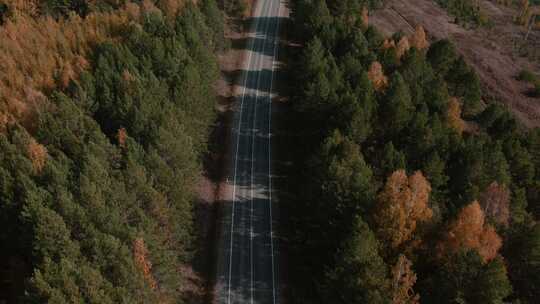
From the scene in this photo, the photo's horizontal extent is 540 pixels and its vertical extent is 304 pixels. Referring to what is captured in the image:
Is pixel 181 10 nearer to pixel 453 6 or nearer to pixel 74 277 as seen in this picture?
pixel 74 277

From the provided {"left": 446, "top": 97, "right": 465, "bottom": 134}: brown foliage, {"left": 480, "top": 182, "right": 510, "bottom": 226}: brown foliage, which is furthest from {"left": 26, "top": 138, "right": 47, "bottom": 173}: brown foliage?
{"left": 446, "top": 97, "right": 465, "bottom": 134}: brown foliage

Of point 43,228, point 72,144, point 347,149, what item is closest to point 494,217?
point 347,149

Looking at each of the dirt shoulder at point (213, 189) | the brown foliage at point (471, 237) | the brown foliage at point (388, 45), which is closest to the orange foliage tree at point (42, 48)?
the dirt shoulder at point (213, 189)

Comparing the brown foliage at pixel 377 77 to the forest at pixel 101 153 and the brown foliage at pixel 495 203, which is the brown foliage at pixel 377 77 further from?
the forest at pixel 101 153

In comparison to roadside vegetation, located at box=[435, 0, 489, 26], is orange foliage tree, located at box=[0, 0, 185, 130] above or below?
below

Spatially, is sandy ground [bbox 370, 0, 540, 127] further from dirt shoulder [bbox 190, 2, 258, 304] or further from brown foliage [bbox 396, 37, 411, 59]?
dirt shoulder [bbox 190, 2, 258, 304]

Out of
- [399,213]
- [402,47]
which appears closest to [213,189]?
[399,213]

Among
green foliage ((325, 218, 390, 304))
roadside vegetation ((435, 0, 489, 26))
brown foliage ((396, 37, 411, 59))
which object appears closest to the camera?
green foliage ((325, 218, 390, 304))

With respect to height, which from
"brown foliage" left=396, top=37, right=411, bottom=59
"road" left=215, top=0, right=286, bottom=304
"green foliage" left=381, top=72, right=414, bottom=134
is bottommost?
"road" left=215, top=0, right=286, bottom=304
